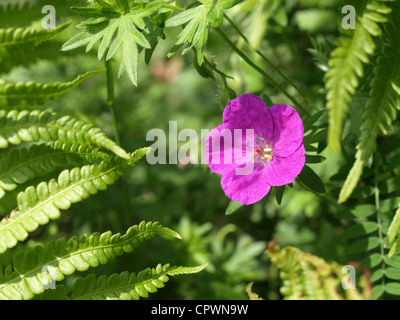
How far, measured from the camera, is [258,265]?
8.71ft

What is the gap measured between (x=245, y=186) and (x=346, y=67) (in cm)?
53

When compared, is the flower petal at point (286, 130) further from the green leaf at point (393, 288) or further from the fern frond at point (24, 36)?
the fern frond at point (24, 36)

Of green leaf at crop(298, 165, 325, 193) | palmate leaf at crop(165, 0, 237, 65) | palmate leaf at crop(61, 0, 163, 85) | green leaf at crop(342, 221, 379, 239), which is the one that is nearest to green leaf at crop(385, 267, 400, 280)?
green leaf at crop(342, 221, 379, 239)

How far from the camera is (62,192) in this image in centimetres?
149

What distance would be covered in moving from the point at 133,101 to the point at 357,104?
1953 mm

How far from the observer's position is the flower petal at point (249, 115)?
1.49m

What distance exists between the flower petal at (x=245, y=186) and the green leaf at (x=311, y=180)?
0.13 m

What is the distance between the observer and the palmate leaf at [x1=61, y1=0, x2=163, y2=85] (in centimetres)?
138
